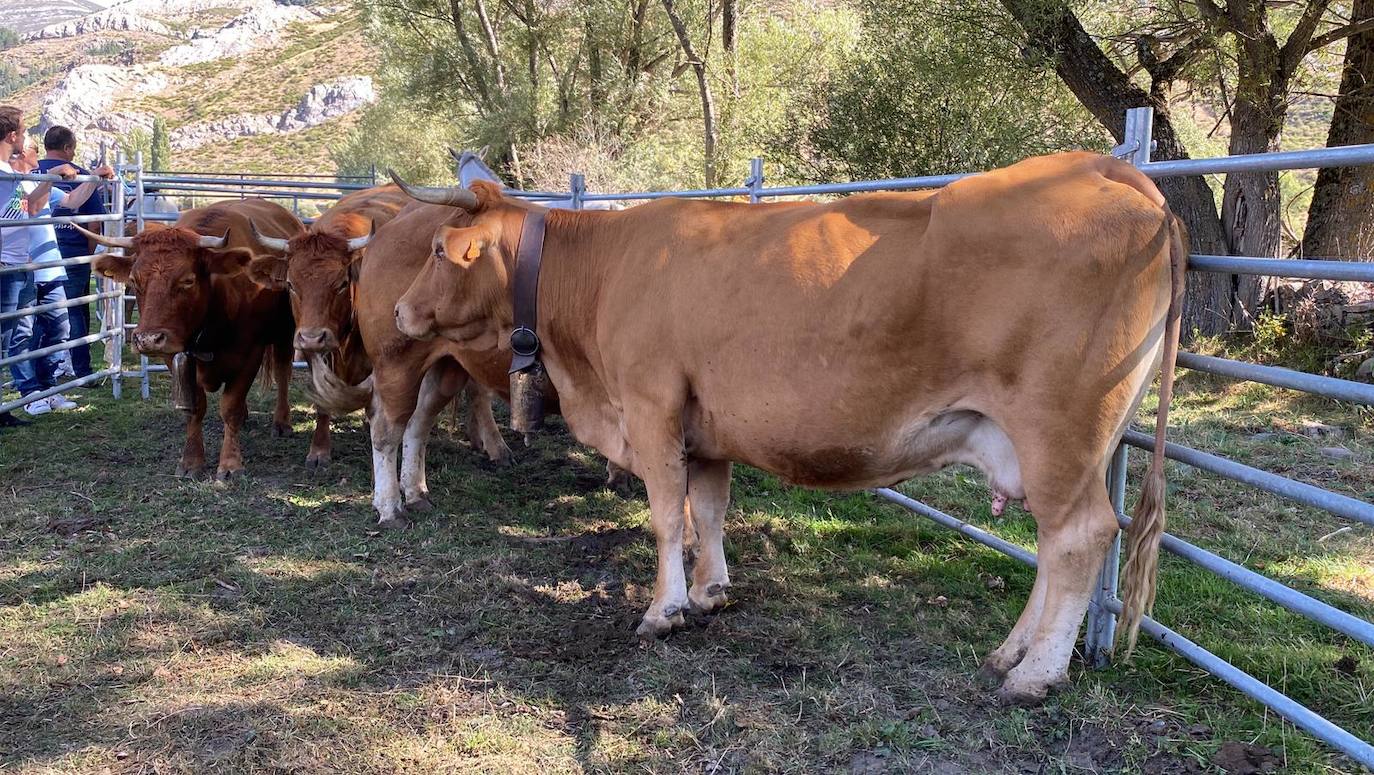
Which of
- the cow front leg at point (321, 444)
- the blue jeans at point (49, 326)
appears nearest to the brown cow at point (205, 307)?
the cow front leg at point (321, 444)

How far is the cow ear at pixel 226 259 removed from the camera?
6379mm

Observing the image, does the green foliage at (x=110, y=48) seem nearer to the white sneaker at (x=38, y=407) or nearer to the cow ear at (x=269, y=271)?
the white sneaker at (x=38, y=407)

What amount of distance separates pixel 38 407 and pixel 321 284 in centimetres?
404

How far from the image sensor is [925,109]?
50.6ft

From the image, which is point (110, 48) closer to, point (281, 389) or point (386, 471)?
point (281, 389)

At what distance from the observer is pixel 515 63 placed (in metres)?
27.5

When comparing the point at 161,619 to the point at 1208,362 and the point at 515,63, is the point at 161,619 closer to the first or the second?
the point at 1208,362

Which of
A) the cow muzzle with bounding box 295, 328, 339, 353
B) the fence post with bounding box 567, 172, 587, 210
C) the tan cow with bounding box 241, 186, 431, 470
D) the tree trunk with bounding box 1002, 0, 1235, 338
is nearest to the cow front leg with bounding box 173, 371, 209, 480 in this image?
the tan cow with bounding box 241, 186, 431, 470

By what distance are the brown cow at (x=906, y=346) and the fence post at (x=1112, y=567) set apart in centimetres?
35

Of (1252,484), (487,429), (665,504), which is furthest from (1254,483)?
(487,429)

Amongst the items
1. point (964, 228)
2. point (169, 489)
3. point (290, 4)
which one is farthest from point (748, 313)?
point (290, 4)

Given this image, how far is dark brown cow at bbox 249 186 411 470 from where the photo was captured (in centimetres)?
587

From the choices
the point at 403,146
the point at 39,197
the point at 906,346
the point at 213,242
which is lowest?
the point at 906,346

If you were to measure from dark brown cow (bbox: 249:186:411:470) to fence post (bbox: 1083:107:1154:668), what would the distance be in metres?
4.16
